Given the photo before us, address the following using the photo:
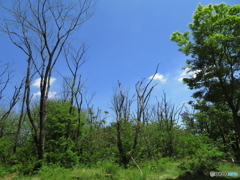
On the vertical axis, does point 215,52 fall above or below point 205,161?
above

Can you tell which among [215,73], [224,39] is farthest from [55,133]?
[224,39]

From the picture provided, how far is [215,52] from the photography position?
6895 millimetres

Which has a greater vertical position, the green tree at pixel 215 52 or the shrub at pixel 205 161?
the green tree at pixel 215 52

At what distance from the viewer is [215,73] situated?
6633mm

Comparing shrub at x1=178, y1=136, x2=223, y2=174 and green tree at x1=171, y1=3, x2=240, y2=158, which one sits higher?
green tree at x1=171, y1=3, x2=240, y2=158

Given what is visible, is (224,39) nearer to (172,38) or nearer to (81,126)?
(172,38)

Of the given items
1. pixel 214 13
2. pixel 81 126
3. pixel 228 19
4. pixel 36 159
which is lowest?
pixel 36 159

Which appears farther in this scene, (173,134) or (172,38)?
(173,134)

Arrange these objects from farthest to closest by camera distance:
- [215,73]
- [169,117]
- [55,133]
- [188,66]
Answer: [169,117], [55,133], [188,66], [215,73]

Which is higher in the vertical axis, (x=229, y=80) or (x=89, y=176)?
(x=229, y=80)

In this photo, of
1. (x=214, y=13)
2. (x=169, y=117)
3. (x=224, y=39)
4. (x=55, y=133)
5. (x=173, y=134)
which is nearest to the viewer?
(x=224, y=39)

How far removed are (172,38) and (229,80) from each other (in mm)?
3157

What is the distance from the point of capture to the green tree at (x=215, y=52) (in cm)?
647

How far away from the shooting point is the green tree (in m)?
6.47
